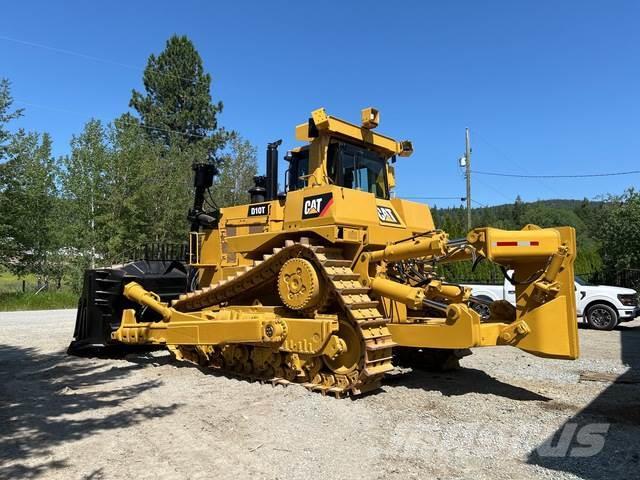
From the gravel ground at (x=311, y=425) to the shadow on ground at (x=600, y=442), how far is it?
1 centimetres

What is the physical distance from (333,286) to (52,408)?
3.37 meters

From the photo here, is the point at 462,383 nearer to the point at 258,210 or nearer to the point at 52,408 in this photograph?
the point at 258,210

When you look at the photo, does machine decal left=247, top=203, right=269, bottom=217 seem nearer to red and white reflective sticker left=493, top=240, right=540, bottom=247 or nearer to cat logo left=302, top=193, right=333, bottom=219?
cat logo left=302, top=193, right=333, bottom=219

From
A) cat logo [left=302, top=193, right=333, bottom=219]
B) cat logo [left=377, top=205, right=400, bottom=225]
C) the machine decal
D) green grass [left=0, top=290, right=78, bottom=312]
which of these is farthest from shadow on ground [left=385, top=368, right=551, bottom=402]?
green grass [left=0, top=290, right=78, bottom=312]

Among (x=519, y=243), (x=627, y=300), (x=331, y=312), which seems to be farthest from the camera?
(x=627, y=300)

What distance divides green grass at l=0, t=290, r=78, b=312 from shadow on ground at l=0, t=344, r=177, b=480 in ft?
45.5

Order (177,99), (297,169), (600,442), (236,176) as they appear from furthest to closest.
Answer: (177,99) < (236,176) < (297,169) < (600,442)

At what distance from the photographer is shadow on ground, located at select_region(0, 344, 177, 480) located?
4.32 meters

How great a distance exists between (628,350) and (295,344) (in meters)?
7.34

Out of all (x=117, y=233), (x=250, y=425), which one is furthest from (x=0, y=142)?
(x=250, y=425)

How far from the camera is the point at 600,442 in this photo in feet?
15.0

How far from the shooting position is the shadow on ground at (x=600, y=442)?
400 cm

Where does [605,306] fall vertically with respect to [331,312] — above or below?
below

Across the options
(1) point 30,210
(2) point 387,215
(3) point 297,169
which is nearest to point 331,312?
(2) point 387,215
